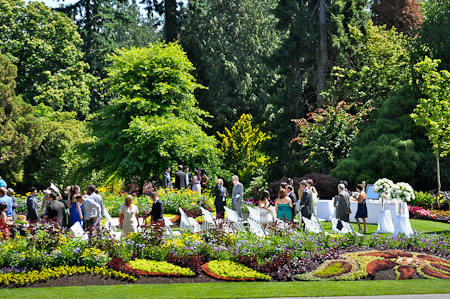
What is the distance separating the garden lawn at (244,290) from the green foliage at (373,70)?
70.9 ft

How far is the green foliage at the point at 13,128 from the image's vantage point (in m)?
32.0

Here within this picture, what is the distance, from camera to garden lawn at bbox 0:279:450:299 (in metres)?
11.1

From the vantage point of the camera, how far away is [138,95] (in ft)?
89.1

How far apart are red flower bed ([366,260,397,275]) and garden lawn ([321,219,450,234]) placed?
552cm

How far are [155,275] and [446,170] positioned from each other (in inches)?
739

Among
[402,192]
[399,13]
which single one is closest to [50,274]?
[402,192]

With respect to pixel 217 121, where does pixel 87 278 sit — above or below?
below

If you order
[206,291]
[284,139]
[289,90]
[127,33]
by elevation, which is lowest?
[206,291]

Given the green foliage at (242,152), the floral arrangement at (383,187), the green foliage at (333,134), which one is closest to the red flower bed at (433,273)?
the floral arrangement at (383,187)

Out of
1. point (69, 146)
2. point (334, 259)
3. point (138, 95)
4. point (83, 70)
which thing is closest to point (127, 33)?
point (83, 70)

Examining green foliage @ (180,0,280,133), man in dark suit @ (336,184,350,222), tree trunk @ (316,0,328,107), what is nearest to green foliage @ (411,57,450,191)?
man in dark suit @ (336,184,350,222)

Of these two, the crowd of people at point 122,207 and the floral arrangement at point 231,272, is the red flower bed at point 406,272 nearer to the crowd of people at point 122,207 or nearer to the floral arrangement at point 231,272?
the floral arrangement at point 231,272

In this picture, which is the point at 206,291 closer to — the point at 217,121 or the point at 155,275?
the point at 155,275

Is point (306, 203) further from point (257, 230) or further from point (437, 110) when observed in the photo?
point (437, 110)
